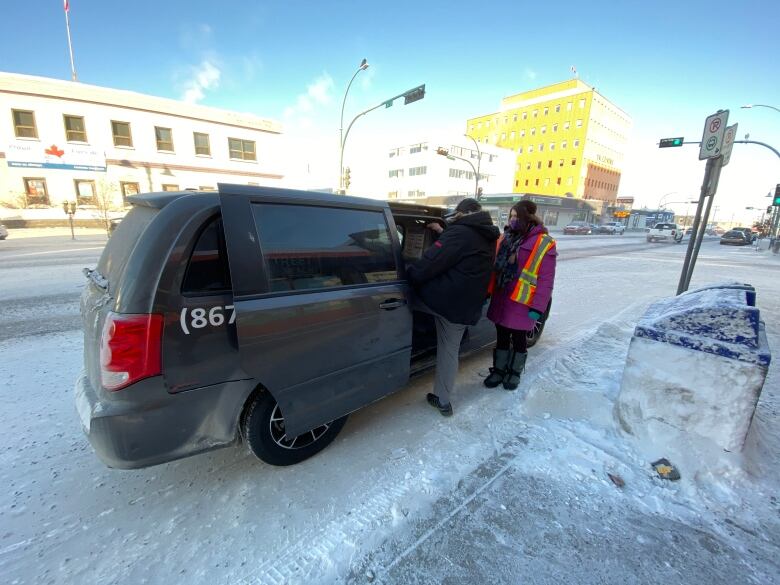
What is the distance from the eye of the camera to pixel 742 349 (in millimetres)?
2158

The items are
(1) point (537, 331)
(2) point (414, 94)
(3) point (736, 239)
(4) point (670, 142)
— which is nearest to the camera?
(1) point (537, 331)

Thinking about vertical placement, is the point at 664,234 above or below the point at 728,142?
below

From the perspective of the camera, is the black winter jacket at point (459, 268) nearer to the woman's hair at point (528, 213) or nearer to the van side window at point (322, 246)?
the van side window at point (322, 246)

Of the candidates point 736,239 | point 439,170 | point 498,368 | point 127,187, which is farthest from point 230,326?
point 439,170

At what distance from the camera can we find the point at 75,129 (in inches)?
882

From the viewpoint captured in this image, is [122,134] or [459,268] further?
[122,134]

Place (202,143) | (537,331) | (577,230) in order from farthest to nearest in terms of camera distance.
Answer: (577,230)
(202,143)
(537,331)

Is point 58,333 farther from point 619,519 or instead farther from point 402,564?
point 619,519

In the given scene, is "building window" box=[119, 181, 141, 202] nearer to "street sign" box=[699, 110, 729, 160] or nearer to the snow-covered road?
the snow-covered road

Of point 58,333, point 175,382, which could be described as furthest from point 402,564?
point 58,333

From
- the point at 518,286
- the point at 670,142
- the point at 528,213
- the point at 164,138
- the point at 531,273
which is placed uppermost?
the point at 164,138

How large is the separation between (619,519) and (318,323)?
2.08 meters

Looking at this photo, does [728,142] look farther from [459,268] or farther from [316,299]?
[316,299]

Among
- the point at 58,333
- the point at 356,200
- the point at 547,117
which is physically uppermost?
the point at 547,117
